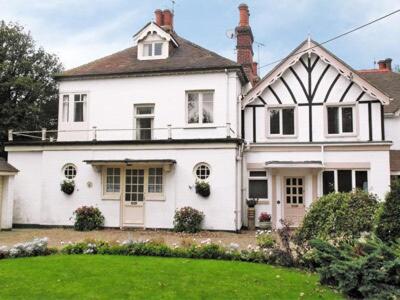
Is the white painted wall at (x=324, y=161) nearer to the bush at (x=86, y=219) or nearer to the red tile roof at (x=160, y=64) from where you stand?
the red tile roof at (x=160, y=64)

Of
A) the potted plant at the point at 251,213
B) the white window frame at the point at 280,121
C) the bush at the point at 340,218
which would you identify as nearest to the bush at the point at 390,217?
the bush at the point at 340,218

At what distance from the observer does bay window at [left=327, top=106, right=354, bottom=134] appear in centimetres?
1873

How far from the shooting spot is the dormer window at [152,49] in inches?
800

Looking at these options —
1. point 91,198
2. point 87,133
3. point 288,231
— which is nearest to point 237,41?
point 87,133

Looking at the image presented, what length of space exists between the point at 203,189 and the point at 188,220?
136 centimetres

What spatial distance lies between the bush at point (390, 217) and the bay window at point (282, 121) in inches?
416

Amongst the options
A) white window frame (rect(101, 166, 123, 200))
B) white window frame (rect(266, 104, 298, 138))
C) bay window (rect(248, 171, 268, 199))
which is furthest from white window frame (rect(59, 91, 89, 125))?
white window frame (rect(266, 104, 298, 138))

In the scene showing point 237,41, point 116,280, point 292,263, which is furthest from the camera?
point 237,41

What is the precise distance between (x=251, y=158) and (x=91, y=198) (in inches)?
285

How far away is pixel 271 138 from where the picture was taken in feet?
63.2

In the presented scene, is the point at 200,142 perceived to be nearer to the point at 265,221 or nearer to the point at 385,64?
the point at 265,221

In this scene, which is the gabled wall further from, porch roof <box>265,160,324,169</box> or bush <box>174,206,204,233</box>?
bush <box>174,206,204,233</box>

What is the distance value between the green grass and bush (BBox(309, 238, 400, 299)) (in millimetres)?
321

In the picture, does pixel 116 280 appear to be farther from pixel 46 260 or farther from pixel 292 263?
pixel 292 263
